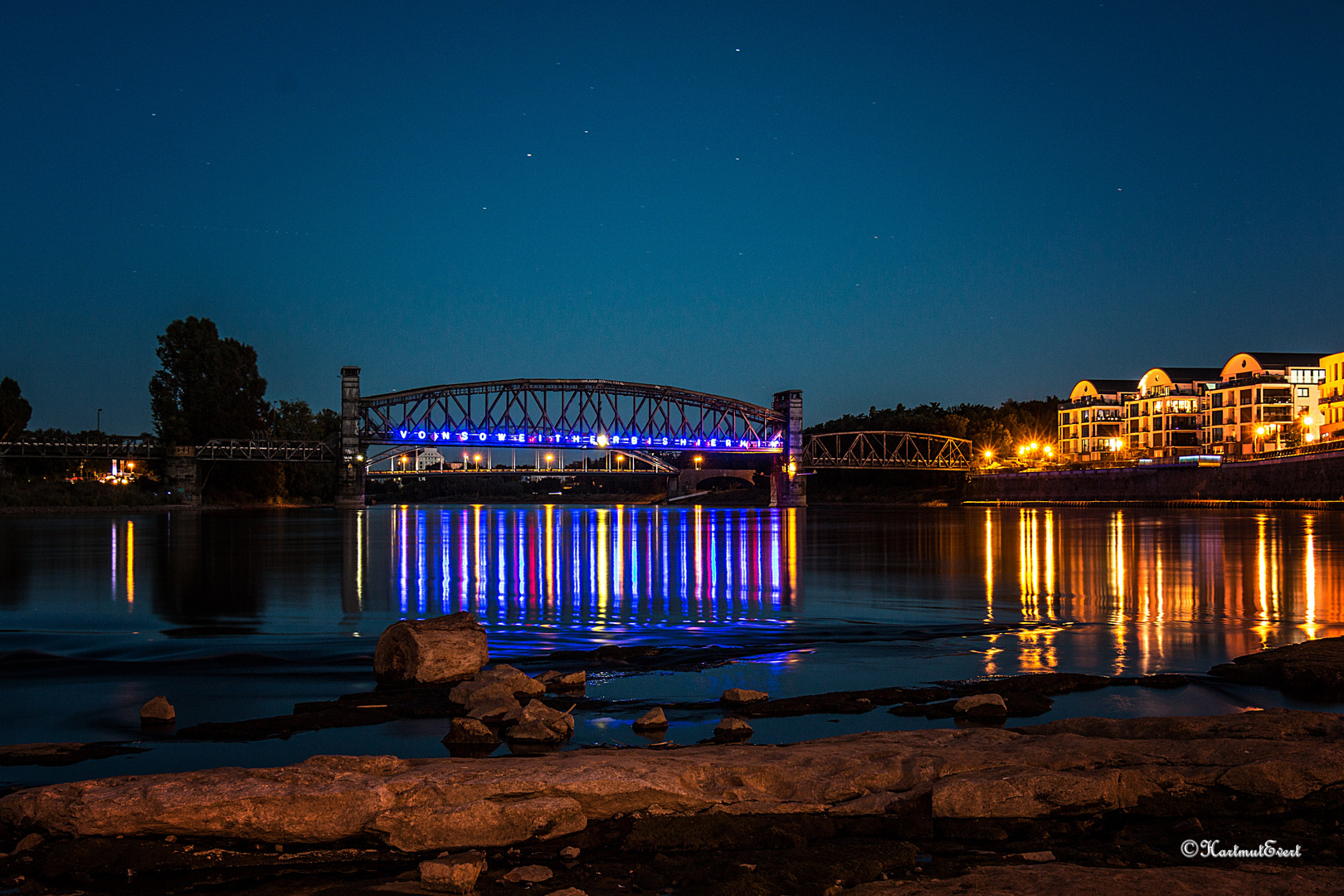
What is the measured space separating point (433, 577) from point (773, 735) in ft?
72.6

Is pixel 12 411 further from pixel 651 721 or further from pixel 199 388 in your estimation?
pixel 651 721

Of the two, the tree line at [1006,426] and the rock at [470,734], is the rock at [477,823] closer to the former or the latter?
the rock at [470,734]

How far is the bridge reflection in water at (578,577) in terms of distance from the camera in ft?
70.5

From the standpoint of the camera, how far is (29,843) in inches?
259

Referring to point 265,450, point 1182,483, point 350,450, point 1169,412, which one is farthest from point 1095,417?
point 265,450

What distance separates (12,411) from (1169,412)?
147960 millimetres

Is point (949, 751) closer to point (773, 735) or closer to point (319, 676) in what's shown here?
point (773, 735)

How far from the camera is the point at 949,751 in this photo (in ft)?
25.8

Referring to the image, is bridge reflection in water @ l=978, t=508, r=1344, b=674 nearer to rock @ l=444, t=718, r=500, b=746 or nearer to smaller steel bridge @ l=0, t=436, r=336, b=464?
rock @ l=444, t=718, r=500, b=746

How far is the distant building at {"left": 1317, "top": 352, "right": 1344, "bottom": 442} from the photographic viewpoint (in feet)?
372

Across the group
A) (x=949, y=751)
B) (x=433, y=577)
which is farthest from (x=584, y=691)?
(x=433, y=577)

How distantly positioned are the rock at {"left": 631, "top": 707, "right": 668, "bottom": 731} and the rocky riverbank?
205 centimetres

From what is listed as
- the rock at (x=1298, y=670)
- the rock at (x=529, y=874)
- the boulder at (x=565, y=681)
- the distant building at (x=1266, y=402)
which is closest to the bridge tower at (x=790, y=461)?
the distant building at (x=1266, y=402)

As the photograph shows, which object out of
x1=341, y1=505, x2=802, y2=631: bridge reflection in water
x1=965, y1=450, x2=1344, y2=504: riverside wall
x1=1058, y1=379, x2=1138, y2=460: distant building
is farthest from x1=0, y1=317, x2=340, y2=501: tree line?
x1=1058, y1=379, x2=1138, y2=460: distant building
